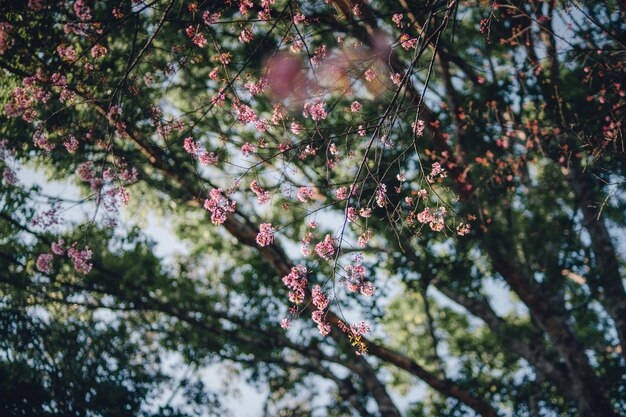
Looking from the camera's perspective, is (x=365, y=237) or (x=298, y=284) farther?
(x=298, y=284)

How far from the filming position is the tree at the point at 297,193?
13.6 feet

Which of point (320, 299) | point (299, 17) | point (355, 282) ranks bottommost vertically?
point (320, 299)

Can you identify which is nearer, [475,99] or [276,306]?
[475,99]

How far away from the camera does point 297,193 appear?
400 centimetres

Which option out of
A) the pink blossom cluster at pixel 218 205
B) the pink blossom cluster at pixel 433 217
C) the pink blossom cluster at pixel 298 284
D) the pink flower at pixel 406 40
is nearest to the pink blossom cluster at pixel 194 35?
the pink blossom cluster at pixel 218 205

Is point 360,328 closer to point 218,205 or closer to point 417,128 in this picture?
point 218,205

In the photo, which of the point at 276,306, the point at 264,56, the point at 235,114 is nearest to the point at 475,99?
the point at 264,56

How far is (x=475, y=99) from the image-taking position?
261 inches

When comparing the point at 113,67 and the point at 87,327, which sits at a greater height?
the point at 113,67

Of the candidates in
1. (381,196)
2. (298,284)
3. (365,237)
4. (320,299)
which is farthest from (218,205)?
(381,196)

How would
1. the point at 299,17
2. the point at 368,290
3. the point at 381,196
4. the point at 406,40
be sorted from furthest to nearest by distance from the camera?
the point at 299,17
the point at 368,290
the point at 381,196
the point at 406,40

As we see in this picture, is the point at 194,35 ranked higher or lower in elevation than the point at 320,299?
higher

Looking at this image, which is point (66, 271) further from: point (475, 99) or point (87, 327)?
point (475, 99)

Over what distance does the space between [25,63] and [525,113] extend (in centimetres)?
769
